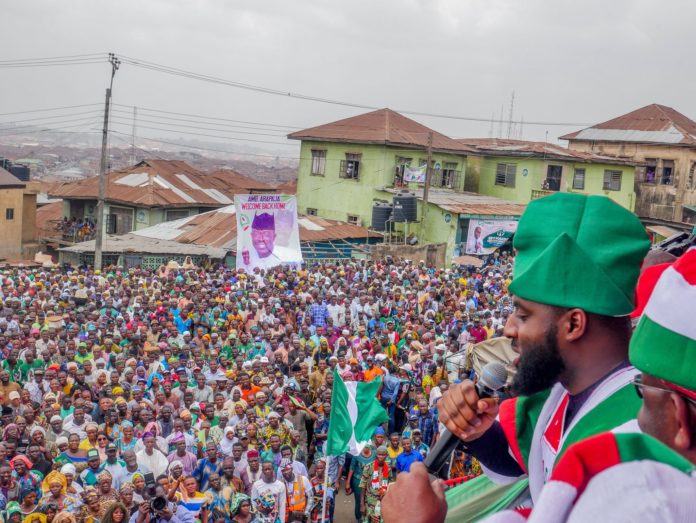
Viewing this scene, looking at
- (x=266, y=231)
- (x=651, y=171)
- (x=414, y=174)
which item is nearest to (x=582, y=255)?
(x=266, y=231)

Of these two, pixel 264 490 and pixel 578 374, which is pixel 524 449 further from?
pixel 264 490

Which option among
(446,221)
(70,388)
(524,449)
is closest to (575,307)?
(524,449)

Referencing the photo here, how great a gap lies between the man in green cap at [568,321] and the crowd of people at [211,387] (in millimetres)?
5230

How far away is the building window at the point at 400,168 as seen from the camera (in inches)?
1374

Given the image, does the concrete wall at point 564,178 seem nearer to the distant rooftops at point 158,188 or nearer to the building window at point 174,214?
the distant rooftops at point 158,188

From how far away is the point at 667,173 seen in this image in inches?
1390

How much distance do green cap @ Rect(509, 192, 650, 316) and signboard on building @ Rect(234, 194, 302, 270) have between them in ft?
59.2

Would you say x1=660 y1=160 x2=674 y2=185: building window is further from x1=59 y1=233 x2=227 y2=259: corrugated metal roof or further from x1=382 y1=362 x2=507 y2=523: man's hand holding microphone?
x1=382 y1=362 x2=507 y2=523: man's hand holding microphone

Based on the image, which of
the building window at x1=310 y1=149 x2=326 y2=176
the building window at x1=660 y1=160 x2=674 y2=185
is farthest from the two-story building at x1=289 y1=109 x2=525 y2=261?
the building window at x1=660 y1=160 x2=674 y2=185

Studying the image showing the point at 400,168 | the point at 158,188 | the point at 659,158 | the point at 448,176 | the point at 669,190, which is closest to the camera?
the point at 669,190

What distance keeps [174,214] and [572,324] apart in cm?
3412

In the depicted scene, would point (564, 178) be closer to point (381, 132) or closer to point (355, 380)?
point (381, 132)

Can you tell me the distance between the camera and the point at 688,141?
34.5m

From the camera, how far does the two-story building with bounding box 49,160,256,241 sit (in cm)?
3412
